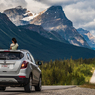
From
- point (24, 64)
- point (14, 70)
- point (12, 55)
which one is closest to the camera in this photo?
point (14, 70)

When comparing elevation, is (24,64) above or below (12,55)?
below

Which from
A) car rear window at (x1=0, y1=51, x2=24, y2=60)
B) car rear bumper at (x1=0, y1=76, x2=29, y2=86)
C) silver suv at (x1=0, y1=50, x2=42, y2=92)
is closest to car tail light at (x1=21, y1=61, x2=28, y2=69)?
silver suv at (x1=0, y1=50, x2=42, y2=92)

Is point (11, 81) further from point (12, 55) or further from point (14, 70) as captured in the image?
point (12, 55)

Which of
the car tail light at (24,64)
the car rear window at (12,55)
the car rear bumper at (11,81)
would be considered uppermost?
the car rear window at (12,55)

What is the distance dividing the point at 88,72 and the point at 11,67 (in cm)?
17860

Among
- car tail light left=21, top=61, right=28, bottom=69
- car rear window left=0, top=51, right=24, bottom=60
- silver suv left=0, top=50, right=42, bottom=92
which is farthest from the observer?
car rear window left=0, top=51, right=24, bottom=60

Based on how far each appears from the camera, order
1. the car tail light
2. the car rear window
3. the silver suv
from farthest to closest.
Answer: the car rear window, the car tail light, the silver suv

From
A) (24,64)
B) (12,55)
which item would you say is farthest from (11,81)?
(12,55)

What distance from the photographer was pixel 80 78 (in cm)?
12175

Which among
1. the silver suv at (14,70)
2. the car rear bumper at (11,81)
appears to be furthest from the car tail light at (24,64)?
the car rear bumper at (11,81)

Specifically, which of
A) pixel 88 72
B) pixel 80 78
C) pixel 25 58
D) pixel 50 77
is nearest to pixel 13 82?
pixel 25 58

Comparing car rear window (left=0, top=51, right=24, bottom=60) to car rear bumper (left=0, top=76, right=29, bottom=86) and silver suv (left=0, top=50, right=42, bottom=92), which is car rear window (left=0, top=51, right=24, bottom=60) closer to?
silver suv (left=0, top=50, right=42, bottom=92)

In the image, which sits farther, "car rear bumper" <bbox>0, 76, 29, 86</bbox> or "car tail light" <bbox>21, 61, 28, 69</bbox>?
"car tail light" <bbox>21, 61, 28, 69</bbox>

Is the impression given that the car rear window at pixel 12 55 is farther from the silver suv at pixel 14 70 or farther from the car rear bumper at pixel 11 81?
the car rear bumper at pixel 11 81
